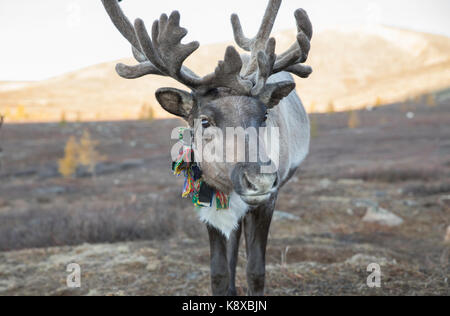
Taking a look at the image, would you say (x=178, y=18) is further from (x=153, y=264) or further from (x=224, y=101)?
(x=153, y=264)

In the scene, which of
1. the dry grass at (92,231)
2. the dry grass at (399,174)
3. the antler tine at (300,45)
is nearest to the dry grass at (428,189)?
the dry grass at (399,174)

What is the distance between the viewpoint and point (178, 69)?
11.1 ft

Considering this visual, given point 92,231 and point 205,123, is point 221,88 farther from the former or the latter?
point 92,231

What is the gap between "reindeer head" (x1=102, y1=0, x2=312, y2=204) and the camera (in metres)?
2.91

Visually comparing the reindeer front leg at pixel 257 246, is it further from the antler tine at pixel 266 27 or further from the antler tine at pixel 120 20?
the antler tine at pixel 120 20

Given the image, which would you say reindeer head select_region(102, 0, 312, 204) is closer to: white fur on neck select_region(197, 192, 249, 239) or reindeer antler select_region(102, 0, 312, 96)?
reindeer antler select_region(102, 0, 312, 96)

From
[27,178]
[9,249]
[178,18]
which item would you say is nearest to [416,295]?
[178,18]

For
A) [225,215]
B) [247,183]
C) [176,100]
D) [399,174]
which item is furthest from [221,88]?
[399,174]

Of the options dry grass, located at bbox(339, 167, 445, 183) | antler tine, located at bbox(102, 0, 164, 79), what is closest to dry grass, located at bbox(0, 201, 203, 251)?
antler tine, located at bbox(102, 0, 164, 79)

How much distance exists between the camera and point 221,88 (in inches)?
129

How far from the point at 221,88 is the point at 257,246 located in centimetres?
179

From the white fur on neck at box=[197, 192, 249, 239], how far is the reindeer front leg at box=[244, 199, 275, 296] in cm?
21

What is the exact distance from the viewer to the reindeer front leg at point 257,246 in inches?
152

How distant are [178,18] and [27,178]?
2846 centimetres
